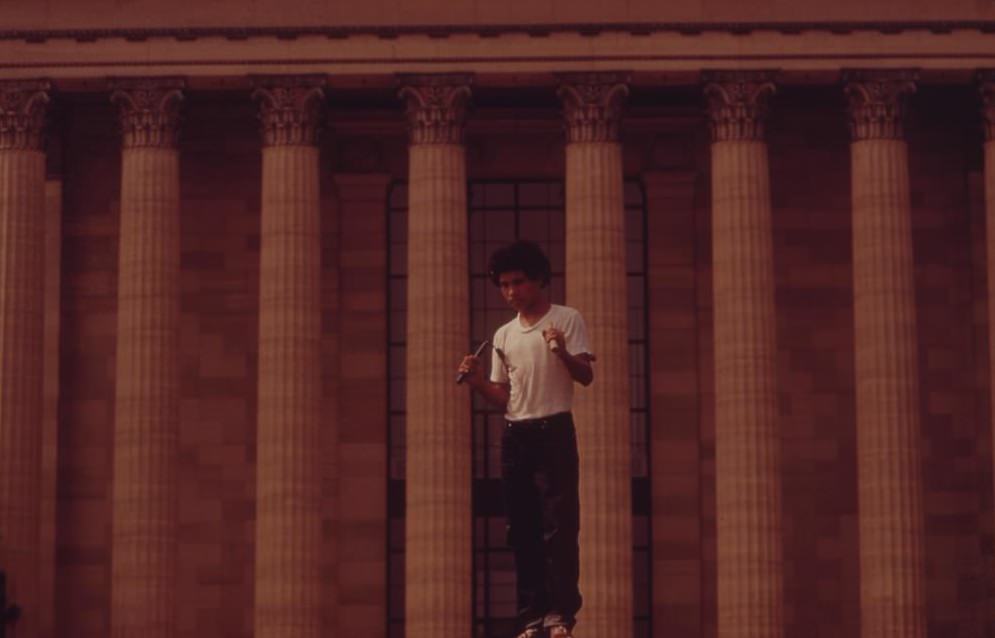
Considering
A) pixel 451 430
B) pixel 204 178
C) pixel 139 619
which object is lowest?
pixel 139 619

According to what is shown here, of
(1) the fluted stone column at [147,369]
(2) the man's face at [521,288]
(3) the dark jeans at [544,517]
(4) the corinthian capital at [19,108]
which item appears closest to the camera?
(3) the dark jeans at [544,517]

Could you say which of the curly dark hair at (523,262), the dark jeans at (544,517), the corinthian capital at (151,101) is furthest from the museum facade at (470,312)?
the dark jeans at (544,517)

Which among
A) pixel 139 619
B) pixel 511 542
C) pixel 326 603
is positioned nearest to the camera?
pixel 511 542

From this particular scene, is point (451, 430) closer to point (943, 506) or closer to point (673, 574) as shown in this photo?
point (673, 574)

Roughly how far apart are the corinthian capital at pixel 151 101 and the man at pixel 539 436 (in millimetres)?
46784

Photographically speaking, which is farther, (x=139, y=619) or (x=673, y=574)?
(x=673, y=574)

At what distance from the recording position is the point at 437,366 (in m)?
67.3

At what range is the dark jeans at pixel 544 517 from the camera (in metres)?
21.6

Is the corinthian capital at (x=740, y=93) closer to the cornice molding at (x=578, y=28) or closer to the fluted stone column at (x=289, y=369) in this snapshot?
the cornice molding at (x=578, y=28)

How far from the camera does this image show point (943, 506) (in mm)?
71625

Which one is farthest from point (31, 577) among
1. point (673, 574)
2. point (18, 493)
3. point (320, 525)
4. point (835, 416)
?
point (835, 416)

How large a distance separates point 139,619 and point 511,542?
4598 cm

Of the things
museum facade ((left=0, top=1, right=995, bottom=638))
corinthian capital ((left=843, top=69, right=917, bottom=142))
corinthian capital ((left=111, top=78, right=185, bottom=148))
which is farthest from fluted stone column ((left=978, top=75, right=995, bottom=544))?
corinthian capital ((left=111, top=78, right=185, bottom=148))

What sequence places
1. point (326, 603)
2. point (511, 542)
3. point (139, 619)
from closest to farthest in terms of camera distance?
point (511, 542) → point (139, 619) → point (326, 603)
